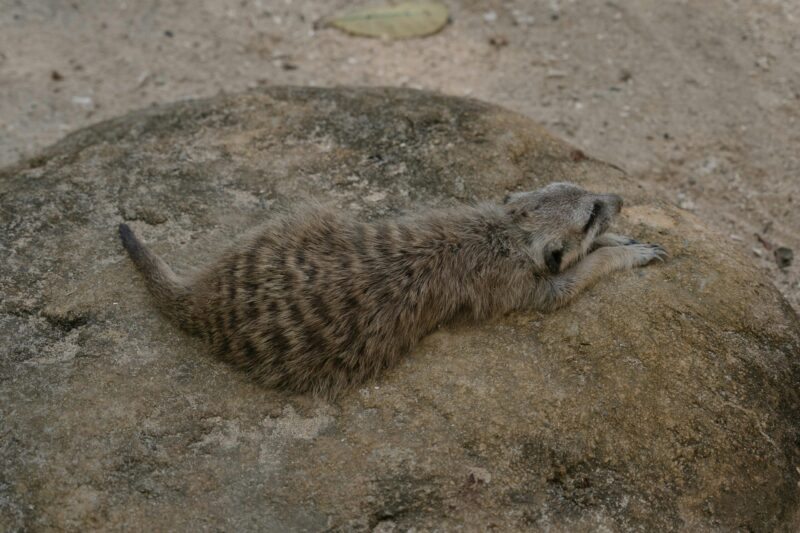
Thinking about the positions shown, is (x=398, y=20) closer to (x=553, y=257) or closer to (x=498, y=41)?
(x=498, y=41)

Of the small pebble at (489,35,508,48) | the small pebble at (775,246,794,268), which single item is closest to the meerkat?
the small pebble at (775,246,794,268)

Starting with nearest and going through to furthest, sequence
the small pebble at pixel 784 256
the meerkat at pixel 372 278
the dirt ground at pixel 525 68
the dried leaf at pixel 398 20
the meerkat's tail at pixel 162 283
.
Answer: the meerkat at pixel 372 278 → the meerkat's tail at pixel 162 283 → the small pebble at pixel 784 256 → the dirt ground at pixel 525 68 → the dried leaf at pixel 398 20

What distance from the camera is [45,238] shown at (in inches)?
129

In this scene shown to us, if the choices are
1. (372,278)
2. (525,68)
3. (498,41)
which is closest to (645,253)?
(372,278)

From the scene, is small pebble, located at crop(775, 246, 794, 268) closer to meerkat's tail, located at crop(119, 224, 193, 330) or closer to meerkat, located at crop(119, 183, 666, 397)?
meerkat, located at crop(119, 183, 666, 397)

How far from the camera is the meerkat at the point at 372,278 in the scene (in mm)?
2760

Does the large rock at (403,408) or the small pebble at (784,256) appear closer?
the large rock at (403,408)

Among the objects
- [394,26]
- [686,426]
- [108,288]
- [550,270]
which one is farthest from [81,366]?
[394,26]

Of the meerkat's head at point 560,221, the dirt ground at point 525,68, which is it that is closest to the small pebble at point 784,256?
the dirt ground at point 525,68

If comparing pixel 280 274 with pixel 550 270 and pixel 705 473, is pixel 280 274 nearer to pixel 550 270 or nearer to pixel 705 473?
pixel 550 270

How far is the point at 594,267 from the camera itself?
10.1ft

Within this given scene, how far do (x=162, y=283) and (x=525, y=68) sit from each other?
13.3 ft

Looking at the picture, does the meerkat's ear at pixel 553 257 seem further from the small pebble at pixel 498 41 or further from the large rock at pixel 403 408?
the small pebble at pixel 498 41

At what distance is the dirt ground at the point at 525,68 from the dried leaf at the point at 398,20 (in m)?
0.08
